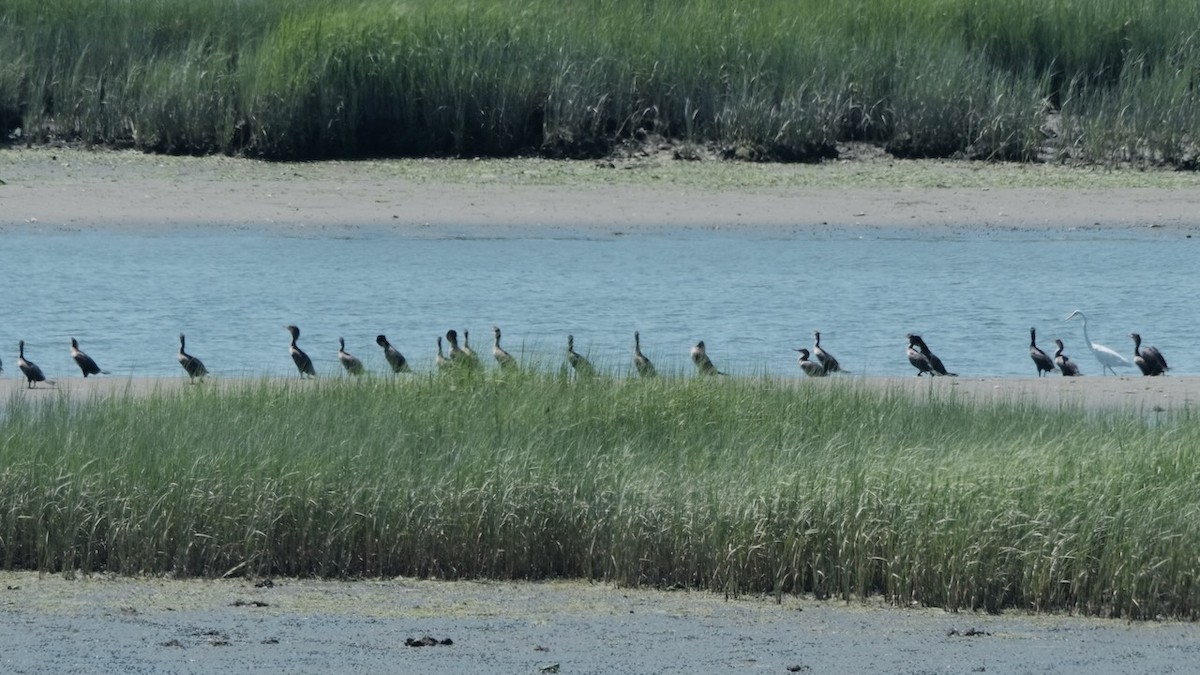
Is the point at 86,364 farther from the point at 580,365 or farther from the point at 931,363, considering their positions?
the point at 931,363

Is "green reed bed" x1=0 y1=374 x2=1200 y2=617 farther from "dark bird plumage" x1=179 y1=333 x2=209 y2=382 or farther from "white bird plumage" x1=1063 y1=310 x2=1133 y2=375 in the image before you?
"white bird plumage" x1=1063 y1=310 x2=1133 y2=375

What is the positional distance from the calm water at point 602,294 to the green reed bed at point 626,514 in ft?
14.0

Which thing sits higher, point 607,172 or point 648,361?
point 607,172

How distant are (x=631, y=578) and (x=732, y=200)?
39.6 feet

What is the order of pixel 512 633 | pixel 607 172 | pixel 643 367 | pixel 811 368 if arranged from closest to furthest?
pixel 512 633
pixel 643 367
pixel 811 368
pixel 607 172

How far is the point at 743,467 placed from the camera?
333 inches

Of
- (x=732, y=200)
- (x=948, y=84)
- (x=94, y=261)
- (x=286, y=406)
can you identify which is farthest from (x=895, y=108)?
(x=286, y=406)

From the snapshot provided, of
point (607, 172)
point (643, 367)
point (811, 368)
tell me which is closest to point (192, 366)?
point (643, 367)

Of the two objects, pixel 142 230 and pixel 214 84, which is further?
pixel 214 84

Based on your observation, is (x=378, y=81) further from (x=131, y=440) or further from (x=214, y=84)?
(x=131, y=440)

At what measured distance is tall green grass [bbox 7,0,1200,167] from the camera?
2103 cm

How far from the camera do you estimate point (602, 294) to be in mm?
16906

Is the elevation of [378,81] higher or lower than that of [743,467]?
higher

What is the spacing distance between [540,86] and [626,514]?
13999mm
